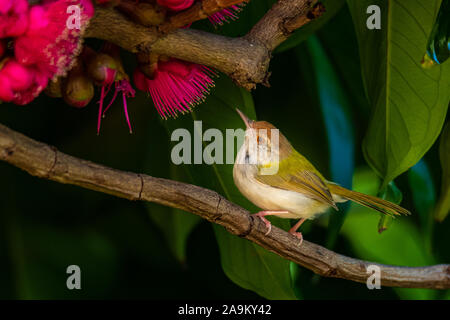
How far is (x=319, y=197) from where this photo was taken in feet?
2.56

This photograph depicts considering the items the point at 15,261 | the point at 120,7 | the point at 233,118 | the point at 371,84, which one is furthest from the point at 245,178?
the point at 15,261

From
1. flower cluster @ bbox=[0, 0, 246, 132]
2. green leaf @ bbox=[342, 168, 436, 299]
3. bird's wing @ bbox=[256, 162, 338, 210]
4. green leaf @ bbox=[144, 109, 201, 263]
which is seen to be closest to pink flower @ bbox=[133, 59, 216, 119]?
flower cluster @ bbox=[0, 0, 246, 132]

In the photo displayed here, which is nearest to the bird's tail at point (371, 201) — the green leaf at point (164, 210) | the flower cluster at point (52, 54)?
the green leaf at point (164, 210)

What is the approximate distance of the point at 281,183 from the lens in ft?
2.59

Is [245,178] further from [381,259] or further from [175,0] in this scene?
[381,259]

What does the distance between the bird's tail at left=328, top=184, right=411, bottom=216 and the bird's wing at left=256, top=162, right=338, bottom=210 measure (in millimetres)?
28

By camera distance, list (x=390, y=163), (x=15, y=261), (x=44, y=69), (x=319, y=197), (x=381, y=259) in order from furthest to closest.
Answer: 1. (x=381, y=259)
2. (x=15, y=261)
3. (x=319, y=197)
4. (x=390, y=163)
5. (x=44, y=69)

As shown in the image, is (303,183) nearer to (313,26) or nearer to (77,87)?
(313,26)

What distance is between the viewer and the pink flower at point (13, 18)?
0.36 metres

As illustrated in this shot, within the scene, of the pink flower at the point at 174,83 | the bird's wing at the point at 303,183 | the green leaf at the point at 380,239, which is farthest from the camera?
the green leaf at the point at 380,239

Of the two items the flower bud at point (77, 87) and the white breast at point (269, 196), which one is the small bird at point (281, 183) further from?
the flower bud at point (77, 87)

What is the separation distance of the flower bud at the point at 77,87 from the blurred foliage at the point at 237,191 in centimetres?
21

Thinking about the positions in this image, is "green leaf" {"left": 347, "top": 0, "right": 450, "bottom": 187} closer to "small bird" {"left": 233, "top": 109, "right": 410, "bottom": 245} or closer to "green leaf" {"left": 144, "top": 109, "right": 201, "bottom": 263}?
"small bird" {"left": 233, "top": 109, "right": 410, "bottom": 245}

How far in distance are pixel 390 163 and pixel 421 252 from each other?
0.52 metres
